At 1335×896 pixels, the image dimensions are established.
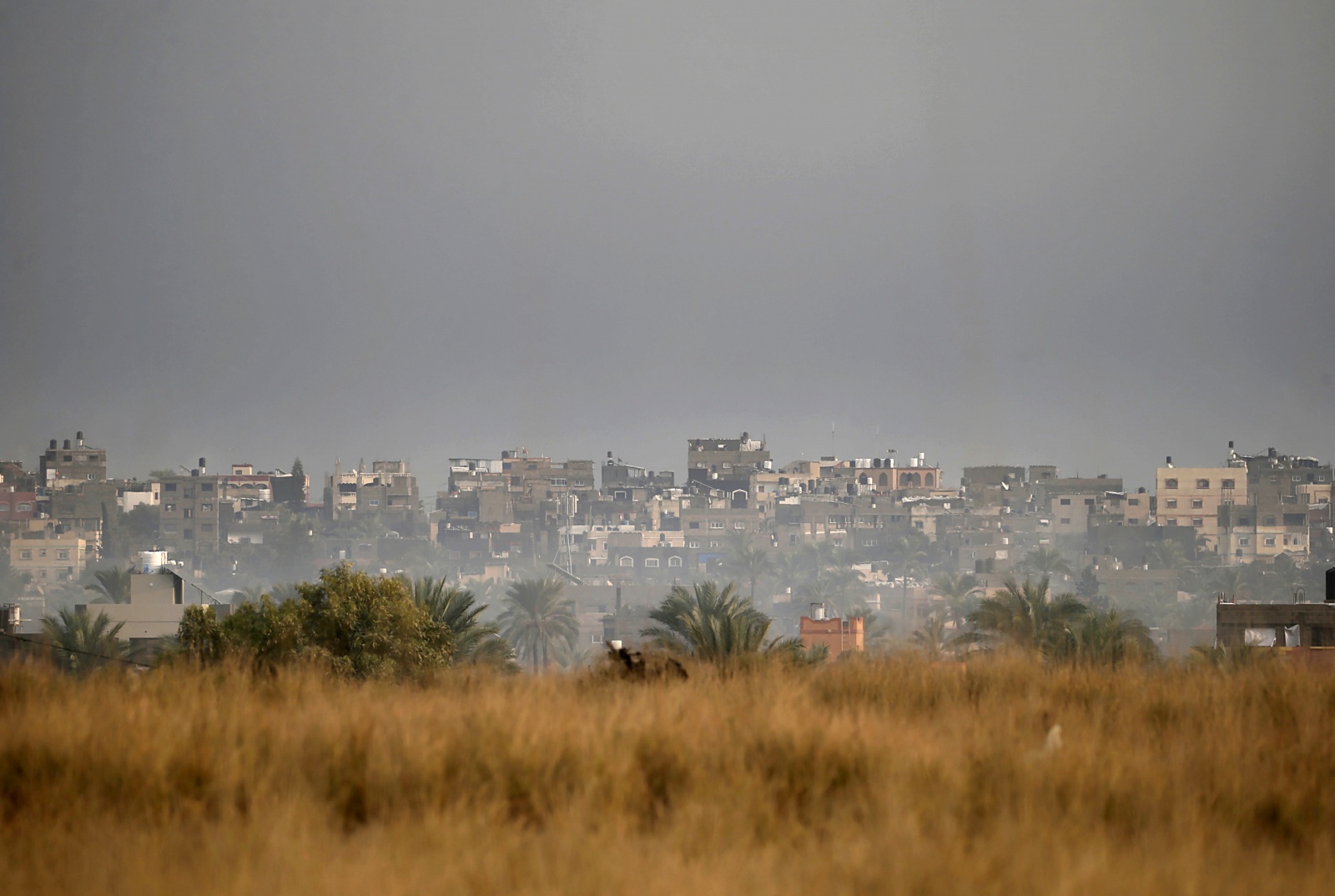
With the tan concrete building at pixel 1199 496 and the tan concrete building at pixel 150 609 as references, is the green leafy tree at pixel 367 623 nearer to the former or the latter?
the tan concrete building at pixel 150 609

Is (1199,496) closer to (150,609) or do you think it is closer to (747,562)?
(747,562)

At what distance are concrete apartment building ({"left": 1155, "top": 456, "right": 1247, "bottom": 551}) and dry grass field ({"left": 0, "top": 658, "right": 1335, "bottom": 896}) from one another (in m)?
192

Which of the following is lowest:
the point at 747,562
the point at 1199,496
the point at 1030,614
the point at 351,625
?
the point at 747,562

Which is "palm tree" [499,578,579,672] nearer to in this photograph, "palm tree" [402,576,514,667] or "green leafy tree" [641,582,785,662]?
"green leafy tree" [641,582,785,662]

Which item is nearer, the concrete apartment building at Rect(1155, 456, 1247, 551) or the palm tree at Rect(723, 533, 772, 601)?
the palm tree at Rect(723, 533, 772, 601)

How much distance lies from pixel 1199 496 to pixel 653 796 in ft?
653

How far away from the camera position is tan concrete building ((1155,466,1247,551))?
189500 millimetres

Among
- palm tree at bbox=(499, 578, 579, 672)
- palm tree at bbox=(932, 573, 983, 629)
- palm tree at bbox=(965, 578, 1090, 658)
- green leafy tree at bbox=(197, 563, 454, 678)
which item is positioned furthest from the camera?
palm tree at bbox=(932, 573, 983, 629)

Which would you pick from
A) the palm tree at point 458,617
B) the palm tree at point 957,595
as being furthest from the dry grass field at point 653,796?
the palm tree at point 957,595

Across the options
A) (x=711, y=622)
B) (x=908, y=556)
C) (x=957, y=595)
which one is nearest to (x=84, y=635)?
(x=711, y=622)

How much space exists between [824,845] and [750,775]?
1001mm

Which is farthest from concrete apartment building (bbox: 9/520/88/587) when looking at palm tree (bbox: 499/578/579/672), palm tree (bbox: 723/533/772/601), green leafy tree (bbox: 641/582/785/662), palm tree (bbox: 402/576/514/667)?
green leafy tree (bbox: 641/582/785/662)

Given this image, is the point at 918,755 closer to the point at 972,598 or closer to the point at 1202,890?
the point at 1202,890

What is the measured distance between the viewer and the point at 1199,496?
630 feet
